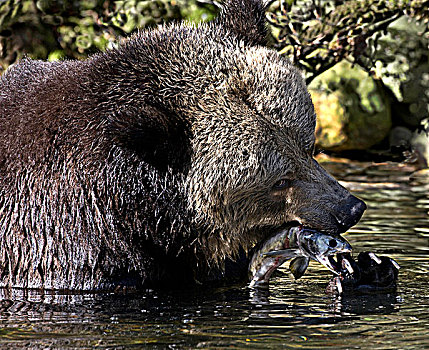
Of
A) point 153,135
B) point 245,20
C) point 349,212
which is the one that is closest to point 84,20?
point 245,20

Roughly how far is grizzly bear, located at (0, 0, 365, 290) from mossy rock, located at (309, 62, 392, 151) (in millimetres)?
7680

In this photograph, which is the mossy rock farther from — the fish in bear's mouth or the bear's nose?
the bear's nose

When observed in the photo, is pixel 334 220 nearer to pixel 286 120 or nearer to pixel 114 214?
pixel 286 120

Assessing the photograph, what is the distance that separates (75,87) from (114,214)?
946 millimetres

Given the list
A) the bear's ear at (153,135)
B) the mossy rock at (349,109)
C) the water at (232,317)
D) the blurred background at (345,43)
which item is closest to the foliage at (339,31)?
the blurred background at (345,43)

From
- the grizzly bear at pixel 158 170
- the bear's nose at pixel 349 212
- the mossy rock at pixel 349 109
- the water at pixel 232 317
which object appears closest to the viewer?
the water at pixel 232 317

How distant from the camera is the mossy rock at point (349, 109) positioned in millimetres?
13297

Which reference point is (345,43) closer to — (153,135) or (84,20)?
(84,20)

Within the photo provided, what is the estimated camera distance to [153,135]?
508 cm

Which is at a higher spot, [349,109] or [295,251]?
[349,109]

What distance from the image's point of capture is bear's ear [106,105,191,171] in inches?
196

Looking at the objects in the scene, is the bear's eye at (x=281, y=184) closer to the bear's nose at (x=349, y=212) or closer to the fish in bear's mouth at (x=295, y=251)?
the fish in bear's mouth at (x=295, y=251)

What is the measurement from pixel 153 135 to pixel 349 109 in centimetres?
888

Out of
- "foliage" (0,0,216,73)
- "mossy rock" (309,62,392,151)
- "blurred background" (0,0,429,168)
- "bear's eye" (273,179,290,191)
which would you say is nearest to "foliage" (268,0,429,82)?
"blurred background" (0,0,429,168)
